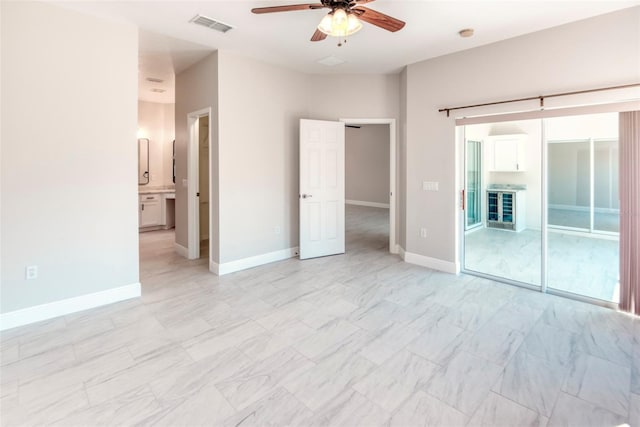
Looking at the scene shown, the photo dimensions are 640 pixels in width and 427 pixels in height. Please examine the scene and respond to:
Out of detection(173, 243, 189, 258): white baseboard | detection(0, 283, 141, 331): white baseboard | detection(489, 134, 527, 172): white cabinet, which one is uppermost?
detection(489, 134, 527, 172): white cabinet

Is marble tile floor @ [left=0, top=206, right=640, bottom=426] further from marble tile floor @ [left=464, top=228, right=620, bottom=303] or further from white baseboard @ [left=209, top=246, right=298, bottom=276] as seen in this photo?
white baseboard @ [left=209, top=246, right=298, bottom=276]

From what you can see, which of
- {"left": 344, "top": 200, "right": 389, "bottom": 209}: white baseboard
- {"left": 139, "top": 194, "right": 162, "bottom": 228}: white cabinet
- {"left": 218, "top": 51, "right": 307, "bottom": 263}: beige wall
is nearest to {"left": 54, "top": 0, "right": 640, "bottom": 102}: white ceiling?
{"left": 218, "top": 51, "right": 307, "bottom": 263}: beige wall

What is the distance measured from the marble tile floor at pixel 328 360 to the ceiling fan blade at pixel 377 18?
8.46 feet

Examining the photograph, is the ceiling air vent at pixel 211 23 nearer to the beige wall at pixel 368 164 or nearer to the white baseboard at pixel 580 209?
the white baseboard at pixel 580 209

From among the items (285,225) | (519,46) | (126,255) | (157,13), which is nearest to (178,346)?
(126,255)

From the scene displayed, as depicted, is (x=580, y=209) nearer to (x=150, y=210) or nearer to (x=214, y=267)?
(x=214, y=267)

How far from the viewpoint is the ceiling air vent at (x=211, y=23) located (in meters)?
3.38

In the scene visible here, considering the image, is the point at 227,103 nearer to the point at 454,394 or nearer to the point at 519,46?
the point at 519,46

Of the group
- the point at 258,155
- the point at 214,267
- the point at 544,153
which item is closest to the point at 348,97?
the point at 258,155

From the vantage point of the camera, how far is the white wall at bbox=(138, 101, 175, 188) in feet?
24.9

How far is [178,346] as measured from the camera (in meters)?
2.64

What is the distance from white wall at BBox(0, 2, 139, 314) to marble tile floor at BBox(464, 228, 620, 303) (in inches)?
174

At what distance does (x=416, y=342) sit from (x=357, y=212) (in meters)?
8.12

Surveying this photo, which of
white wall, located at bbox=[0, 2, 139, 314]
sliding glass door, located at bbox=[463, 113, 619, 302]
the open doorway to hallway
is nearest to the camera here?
white wall, located at bbox=[0, 2, 139, 314]
